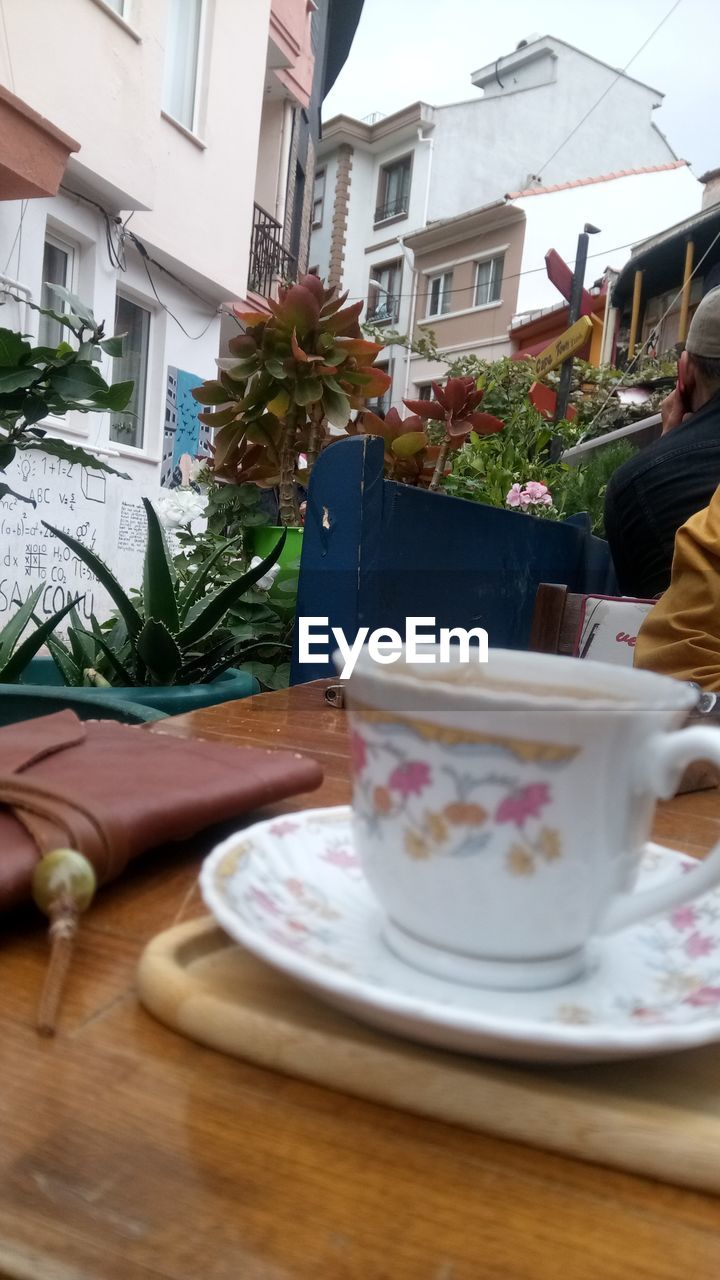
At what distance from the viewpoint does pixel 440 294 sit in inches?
731

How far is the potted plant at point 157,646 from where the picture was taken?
126 cm

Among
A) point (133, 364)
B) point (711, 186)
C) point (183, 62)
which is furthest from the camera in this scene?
point (711, 186)

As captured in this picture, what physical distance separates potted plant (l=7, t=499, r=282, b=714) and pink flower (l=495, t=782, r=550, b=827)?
2.71ft

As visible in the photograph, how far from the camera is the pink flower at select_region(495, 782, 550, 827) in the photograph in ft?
1.16

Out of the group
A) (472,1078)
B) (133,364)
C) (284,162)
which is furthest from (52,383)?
(284,162)

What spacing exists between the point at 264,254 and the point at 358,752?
9.95 meters

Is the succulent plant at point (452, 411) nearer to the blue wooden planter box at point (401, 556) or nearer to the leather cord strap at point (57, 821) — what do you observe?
the blue wooden planter box at point (401, 556)

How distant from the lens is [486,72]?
19016mm

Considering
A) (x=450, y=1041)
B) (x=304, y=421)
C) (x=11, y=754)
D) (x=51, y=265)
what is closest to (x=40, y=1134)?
(x=450, y=1041)

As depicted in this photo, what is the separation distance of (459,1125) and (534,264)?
18360 mm

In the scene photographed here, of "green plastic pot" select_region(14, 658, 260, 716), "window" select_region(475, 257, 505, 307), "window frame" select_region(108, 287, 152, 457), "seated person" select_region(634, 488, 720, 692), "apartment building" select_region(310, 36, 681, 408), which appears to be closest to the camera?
"green plastic pot" select_region(14, 658, 260, 716)

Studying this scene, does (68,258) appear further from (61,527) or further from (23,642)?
(23,642)

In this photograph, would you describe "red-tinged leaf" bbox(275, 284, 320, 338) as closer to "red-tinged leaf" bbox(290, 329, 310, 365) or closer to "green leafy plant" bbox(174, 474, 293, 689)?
"red-tinged leaf" bbox(290, 329, 310, 365)

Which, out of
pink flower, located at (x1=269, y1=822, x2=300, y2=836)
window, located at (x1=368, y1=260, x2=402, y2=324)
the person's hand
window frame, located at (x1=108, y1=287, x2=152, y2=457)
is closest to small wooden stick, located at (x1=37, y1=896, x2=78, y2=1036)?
pink flower, located at (x1=269, y1=822, x2=300, y2=836)
